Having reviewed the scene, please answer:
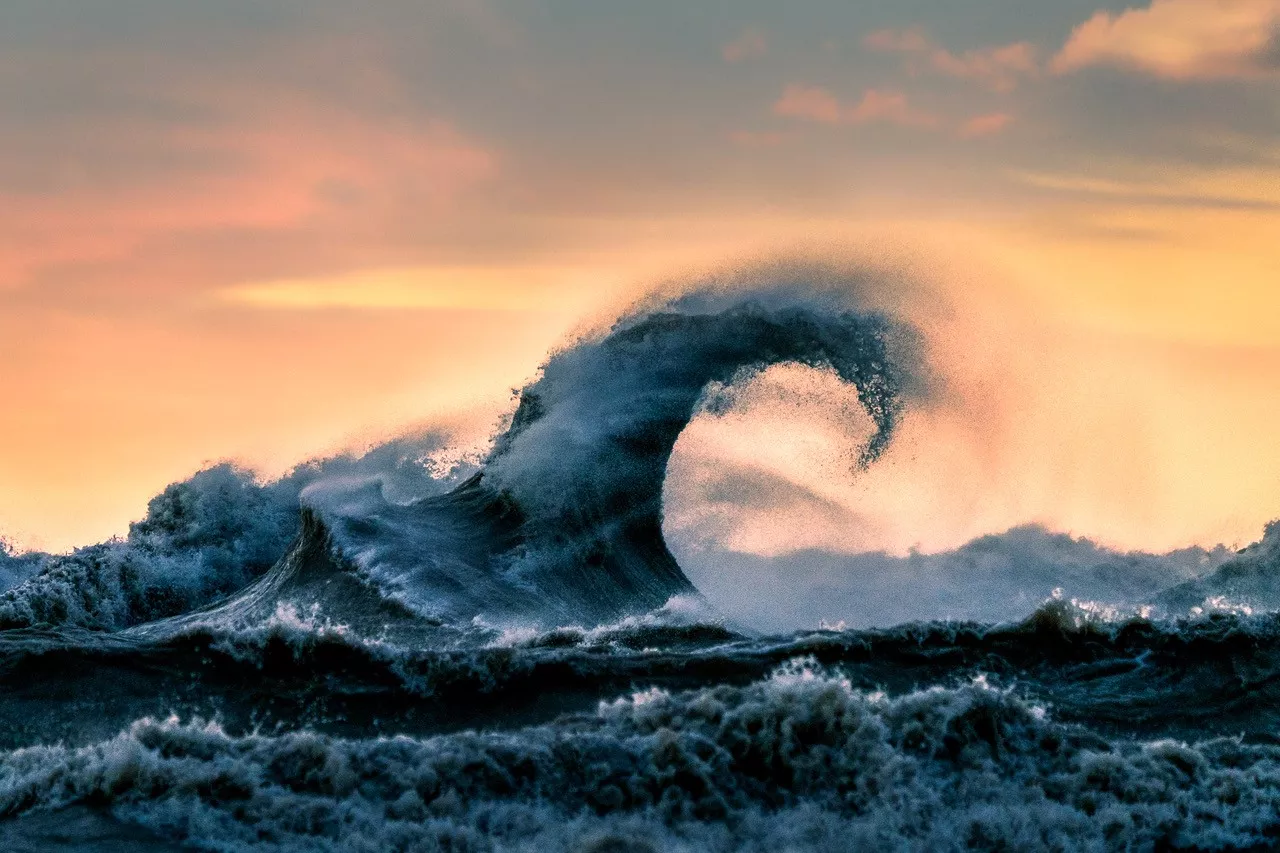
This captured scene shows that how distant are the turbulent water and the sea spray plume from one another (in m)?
0.05

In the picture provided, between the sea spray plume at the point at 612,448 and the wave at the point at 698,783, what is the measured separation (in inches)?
221

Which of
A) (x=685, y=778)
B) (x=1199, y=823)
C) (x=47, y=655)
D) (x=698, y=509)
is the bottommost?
(x=1199, y=823)

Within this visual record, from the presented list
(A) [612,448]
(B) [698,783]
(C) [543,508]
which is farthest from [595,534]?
(B) [698,783]

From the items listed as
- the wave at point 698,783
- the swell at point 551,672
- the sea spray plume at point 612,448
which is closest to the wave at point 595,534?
the sea spray plume at point 612,448

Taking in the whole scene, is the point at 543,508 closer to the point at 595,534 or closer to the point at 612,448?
the point at 595,534

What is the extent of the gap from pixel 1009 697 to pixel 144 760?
6.14m

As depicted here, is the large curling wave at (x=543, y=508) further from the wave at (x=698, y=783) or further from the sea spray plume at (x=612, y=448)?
the wave at (x=698, y=783)

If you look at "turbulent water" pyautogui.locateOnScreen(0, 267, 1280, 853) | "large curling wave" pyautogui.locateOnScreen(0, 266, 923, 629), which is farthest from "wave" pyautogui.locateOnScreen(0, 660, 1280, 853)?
"large curling wave" pyautogui.locateOnScreen(0, 266, 923, 629)

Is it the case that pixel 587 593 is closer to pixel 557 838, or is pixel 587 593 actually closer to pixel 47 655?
pixel 47 655

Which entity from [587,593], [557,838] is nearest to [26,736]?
[557,838]

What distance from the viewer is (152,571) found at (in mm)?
17156

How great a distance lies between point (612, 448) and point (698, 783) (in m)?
9.60

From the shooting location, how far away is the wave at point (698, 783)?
7.20 m

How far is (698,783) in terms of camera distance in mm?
7664
